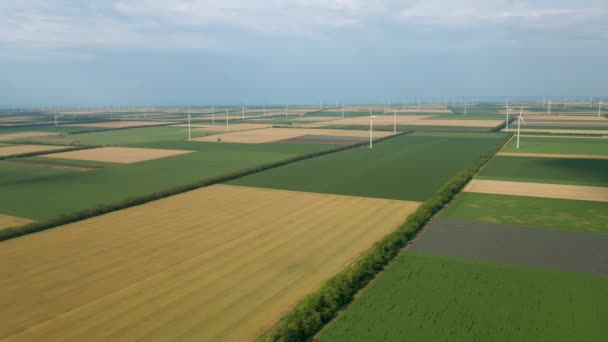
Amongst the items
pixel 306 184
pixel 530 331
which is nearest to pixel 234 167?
pixel 306 184

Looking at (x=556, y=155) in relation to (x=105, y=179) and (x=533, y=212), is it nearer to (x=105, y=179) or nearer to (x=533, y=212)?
(x=533, y=212)

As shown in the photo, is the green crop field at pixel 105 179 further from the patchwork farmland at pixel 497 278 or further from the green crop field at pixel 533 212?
the green crop field at pixel 533 212

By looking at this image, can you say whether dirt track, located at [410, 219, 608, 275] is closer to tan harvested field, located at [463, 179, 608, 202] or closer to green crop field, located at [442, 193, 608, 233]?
green crop field, located at [442, 193, 608, 233]

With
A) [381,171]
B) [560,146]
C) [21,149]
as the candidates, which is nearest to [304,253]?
[381,171]

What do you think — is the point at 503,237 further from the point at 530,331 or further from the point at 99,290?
the point at 99,290

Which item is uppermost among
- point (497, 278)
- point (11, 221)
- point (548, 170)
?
point (548, 170)

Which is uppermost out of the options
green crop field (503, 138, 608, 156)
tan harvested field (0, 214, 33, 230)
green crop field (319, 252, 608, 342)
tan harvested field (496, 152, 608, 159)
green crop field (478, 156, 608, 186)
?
green crop field (503, 138, 608, 156)

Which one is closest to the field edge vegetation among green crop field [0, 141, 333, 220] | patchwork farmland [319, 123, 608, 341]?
patchwork farmland [319, 123, 608, 341]
